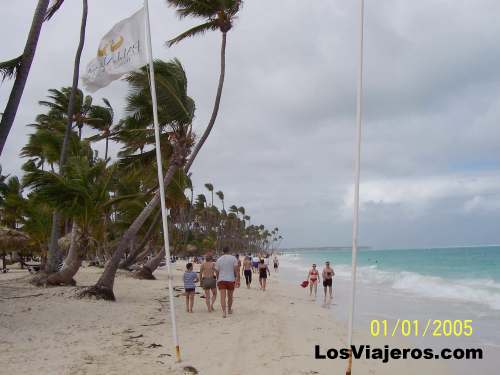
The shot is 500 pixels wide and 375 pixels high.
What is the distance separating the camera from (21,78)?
946 cm

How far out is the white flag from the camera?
747 centimetres

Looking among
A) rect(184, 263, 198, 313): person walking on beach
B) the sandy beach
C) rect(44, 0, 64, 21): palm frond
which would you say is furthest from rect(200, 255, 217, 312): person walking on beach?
rect(44, 0, 64, 21): palm frond

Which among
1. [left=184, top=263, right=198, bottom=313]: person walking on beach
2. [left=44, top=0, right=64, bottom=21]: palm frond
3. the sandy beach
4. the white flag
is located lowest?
the sandy beach

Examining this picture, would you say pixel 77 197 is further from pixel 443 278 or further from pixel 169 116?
pixel 443 278

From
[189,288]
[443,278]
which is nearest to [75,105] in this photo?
[189,288]

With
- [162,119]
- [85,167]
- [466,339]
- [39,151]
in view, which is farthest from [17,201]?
[466,339]

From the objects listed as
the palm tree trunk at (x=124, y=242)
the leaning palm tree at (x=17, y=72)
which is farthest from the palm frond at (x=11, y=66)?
the palm tree trunk at (x=124, y=242)

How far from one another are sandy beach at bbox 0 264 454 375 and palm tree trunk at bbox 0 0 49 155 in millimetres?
3899

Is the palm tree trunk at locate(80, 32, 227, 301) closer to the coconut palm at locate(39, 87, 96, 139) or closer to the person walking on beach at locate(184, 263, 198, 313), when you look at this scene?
the person walking on beach at locate(184, 263, 198, 313)

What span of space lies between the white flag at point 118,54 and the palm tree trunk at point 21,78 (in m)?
1.84

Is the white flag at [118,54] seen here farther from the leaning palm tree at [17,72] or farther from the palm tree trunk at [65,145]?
the palm tree trunk at [65,145]

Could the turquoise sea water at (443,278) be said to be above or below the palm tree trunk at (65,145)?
below

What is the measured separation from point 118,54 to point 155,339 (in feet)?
16.4

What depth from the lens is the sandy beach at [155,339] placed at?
623cm
